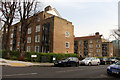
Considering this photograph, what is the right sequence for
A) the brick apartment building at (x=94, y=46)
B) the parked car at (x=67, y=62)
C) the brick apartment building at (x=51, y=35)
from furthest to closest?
the brick apartment building at (x=94, y=46) < the brick apartment building at (x=51, y=35) < the parked car at (x=67, y=62)

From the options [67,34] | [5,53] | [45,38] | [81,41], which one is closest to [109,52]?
[81,41]

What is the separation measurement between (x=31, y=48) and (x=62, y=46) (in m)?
10.8

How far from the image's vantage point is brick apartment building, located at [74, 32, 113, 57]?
2611 inches

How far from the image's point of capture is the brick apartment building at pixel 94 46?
66.3m

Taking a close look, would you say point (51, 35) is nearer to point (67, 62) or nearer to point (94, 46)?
point (67, 62)

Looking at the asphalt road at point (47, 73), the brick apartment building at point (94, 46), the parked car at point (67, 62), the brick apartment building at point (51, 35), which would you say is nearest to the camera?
the asphalt road at point (47, 73)

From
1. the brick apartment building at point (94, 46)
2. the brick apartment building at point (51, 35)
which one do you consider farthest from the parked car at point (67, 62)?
the brick apartment building at point (94, 46)

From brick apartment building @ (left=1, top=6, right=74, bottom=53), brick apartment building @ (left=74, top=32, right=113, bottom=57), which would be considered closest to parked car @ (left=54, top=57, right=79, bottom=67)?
brick apartment building @ (left=1, top=6, right=74, bottom=53)

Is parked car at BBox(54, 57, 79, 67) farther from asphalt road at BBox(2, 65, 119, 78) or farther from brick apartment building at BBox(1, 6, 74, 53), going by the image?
brick apartment building at BBox(1, 6, 74, 53)

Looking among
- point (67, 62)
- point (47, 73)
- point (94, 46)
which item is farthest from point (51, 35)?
point (94, 46)

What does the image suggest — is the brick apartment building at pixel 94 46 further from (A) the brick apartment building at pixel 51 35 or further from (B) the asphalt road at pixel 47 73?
(B) the asphalt road at pixel 47 73

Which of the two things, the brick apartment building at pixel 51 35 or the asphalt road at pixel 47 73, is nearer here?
the asphalt road at pixel 47 73

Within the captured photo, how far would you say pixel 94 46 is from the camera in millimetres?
67875

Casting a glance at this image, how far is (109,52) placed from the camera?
6806cm
